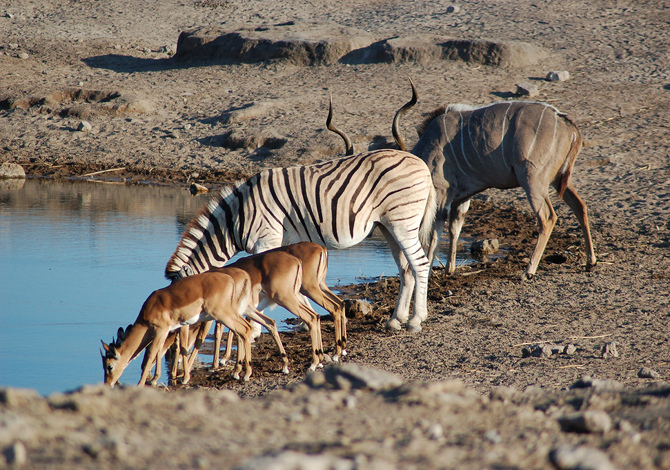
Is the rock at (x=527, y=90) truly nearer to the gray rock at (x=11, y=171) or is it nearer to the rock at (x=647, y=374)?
the gray rock at (x=11, y=171)

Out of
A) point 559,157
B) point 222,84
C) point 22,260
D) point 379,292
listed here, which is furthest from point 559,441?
point 222,84

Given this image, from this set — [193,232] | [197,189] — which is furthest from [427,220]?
[197,189]

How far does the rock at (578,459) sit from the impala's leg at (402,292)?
15.6 ft

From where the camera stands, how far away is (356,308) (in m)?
8.47

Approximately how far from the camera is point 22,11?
30672mm

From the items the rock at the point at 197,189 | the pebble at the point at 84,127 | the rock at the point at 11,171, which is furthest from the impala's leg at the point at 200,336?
the pebble at the point at 84,127

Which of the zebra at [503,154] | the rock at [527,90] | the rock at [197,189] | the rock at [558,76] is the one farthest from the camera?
the rock at [558,76]

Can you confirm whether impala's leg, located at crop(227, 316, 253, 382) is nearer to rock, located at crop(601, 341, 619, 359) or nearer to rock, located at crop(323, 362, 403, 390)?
rock, located at crop(323, 362, 403, 390)

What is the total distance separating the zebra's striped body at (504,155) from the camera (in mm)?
9531

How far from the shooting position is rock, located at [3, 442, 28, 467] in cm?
287

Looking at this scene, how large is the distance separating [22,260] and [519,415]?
28.7 ft

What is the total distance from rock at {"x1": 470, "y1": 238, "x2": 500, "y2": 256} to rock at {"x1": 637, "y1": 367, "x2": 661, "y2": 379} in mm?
5172

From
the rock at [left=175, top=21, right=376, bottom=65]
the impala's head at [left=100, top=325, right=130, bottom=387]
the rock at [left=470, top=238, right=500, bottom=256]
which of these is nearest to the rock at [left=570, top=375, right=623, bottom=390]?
the impala's head at [left=100, top=325, right=130, bottom=387]

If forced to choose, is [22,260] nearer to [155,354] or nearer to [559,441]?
[155,354]
